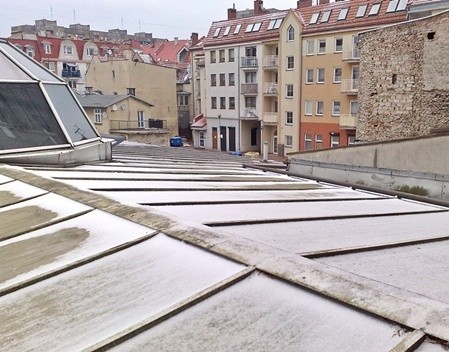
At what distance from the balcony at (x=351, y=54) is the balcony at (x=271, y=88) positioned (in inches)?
287

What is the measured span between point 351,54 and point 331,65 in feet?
7.15

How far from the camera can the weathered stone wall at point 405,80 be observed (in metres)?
16.8

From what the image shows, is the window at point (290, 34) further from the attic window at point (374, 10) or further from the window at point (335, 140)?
the window at point (335, 140)

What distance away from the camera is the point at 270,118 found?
131 feet

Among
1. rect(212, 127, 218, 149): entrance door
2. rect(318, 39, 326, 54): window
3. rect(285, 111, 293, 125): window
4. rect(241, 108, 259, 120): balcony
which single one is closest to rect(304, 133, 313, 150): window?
rect(285, 111, 293, 125): window

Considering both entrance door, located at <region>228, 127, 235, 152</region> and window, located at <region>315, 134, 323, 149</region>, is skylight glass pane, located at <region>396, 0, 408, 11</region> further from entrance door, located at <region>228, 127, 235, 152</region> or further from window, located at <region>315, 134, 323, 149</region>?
entrance door, located at <region>228, 127, 235, 152</region>

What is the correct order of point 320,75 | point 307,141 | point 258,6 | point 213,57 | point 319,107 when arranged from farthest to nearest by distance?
point 213,57 → point 258,6 → point 307,141 → point 319,107 → point 320,75

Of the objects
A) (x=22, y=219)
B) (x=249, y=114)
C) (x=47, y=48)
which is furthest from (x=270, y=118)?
(x=22, y=219)

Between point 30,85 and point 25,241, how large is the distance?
5.53 metres

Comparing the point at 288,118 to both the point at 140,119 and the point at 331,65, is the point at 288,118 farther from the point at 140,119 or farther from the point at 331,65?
the point at 140,119

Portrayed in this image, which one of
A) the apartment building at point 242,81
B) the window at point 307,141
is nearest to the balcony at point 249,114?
the apartment building at point 242,81

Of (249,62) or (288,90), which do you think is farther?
(249,62)

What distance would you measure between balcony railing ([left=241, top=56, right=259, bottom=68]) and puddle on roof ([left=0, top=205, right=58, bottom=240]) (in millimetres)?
36893

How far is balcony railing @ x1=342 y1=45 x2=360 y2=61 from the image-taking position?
32.5 meters
